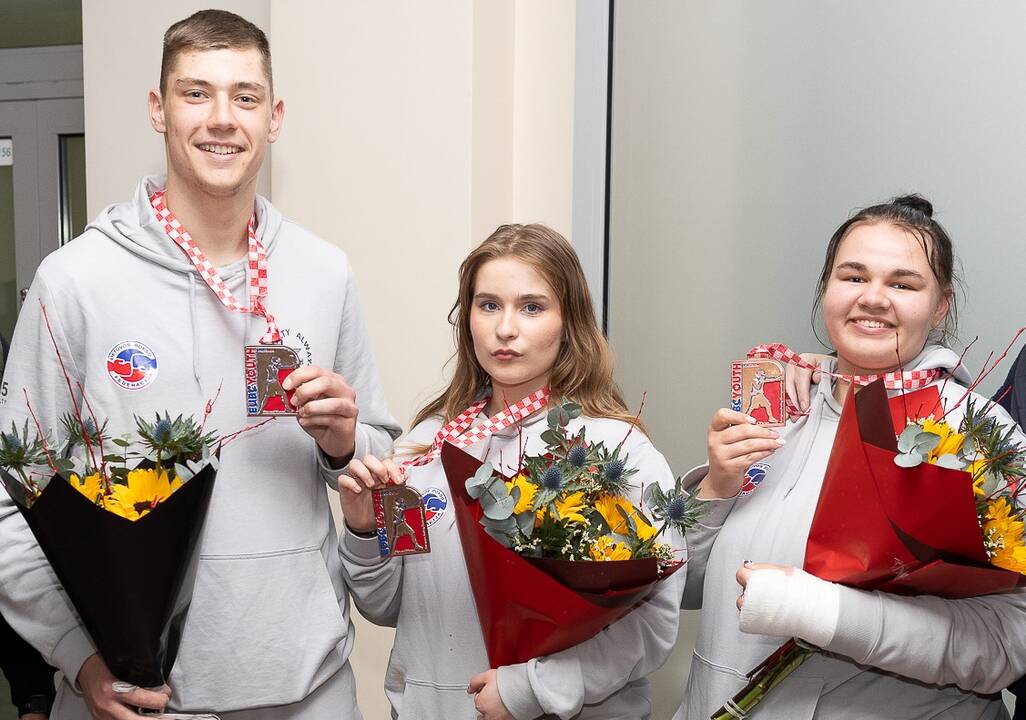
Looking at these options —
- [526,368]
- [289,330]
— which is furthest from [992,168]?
[289,330]

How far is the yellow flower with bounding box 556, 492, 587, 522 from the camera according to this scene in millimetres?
1618

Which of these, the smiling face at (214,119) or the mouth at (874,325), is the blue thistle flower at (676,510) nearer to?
the mouth at (874,325)

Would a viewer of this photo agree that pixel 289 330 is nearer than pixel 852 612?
No

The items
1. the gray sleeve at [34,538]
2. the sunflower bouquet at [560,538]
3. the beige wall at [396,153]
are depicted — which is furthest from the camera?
the beige wall at [396,153]

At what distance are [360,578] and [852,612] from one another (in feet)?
2.76

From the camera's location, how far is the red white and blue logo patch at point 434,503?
1979 millimetres

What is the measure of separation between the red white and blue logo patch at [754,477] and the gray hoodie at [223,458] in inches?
27.7

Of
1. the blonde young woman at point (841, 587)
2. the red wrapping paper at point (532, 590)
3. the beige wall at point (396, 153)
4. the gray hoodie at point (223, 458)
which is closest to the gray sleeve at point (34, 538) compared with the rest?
the gray hoodie at point (223, 458)

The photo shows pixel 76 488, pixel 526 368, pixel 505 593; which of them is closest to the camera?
pixel 76 488

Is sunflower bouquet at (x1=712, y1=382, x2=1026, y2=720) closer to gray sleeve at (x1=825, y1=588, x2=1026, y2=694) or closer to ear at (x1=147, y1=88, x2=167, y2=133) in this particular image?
gray sleeve at (x1=825, y1=588, x2=1026, y2=694)

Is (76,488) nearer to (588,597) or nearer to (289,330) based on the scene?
(289,330)

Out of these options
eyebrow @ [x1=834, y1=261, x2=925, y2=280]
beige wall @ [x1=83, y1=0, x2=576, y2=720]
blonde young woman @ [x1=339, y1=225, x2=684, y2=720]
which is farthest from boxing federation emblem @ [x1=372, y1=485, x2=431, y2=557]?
beige wall @ [x1=83, y1=0, x2=576, y2=720]

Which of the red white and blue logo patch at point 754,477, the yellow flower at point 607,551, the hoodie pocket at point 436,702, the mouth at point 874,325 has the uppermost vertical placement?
the mouth at point 874,325

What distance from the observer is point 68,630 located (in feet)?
5.71
